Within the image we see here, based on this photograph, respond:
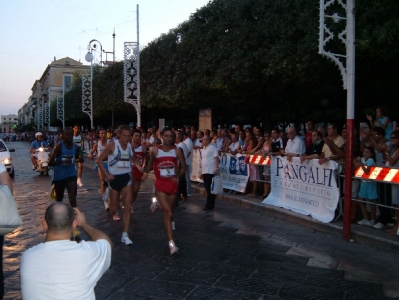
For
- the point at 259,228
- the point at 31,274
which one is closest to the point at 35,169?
the point at 259,228

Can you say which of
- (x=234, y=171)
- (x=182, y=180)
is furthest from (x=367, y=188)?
(x=182, y=180)

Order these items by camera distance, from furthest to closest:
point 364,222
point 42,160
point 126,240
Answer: point 42,160, point 364,222, point 126,240

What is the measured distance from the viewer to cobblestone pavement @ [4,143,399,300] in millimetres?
5203

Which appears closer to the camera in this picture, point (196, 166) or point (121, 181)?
point (121, 181)

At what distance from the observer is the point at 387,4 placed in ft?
27.9

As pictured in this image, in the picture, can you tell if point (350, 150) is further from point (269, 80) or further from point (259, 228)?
point (269, 80)

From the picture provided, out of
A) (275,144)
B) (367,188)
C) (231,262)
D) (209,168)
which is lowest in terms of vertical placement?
(231,262)

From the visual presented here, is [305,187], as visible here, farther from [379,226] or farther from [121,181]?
[121,181]

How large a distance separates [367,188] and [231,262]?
3.09 meters

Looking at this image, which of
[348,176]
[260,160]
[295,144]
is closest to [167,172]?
[348,176]

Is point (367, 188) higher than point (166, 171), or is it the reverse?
point (166, 171)

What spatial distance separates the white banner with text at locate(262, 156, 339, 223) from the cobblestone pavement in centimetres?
52

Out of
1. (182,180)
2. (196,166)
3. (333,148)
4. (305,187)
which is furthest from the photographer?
(196,166)

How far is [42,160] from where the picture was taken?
18.7 m
